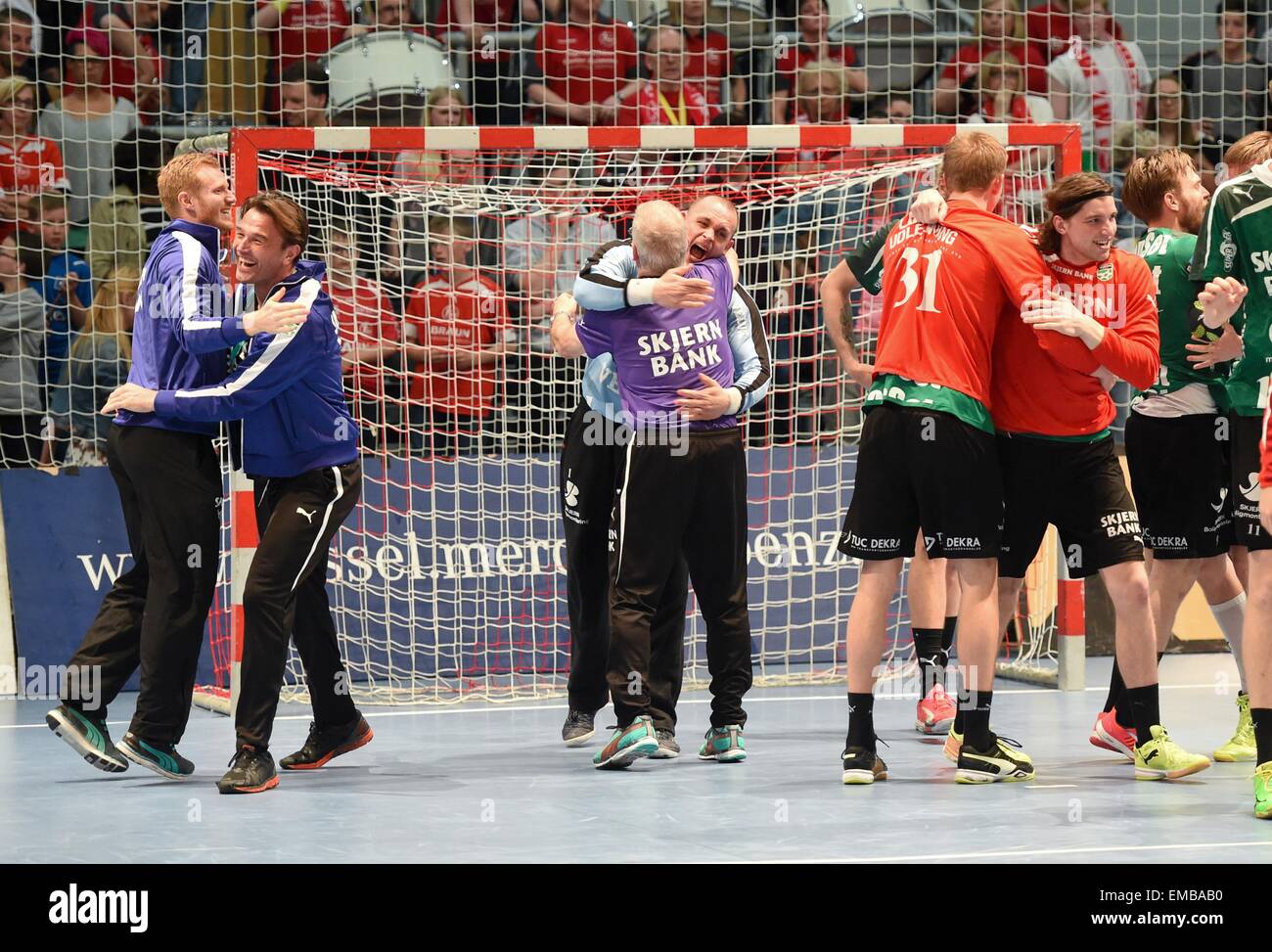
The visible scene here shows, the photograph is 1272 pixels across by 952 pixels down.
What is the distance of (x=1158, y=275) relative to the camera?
19.7 ft

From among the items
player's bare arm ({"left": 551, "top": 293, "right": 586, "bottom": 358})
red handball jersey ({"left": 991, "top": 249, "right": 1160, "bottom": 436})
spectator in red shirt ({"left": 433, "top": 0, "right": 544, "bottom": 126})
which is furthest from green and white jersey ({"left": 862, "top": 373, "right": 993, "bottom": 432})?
spectator in red shirt ({"left": 433, "top": 0, "right": 544, "bottom": 126})

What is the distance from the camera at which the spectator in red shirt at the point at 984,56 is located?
11.1 meters

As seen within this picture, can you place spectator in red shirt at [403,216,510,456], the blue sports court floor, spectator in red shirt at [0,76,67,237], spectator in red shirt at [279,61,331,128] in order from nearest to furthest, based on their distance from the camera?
the blue sports court floor
spectator in red shirt at [403,216,510,456]
spectator in red shirt at [0,76,67,237]
spectator in red shirt at [279,61,331,128]

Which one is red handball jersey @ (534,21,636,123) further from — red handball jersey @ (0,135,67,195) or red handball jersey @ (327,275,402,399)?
red handball jersey @ (0,135,67,195)

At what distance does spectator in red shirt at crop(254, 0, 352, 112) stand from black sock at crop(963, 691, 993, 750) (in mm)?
6957

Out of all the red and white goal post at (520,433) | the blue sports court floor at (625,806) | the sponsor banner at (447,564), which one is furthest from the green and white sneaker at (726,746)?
the sponsor banner at (447,564)

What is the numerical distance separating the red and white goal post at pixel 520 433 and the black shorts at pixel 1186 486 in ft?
7.59

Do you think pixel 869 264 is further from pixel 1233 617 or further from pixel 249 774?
pixel 249 774

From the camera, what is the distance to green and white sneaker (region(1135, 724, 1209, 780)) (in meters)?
5.59

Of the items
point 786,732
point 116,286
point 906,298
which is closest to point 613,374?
point 906,298

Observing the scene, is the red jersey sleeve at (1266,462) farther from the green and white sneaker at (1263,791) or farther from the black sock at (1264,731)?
the green and white sneaker at (1263,791)

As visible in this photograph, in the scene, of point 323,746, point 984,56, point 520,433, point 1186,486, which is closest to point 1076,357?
point 1186,486

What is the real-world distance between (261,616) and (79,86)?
5884 millimetres
